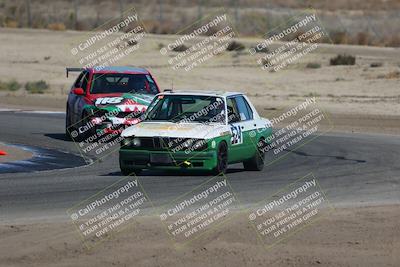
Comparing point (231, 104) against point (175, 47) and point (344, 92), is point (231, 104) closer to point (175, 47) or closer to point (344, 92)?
point (344, 92)

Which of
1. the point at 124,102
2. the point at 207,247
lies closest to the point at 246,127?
the point at 124,102

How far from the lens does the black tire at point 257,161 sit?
59.8ft

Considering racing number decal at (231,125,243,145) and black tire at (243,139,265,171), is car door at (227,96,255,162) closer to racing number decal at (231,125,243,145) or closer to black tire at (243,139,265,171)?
racing number decal at (231,125,243,145)

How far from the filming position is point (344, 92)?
1497 inches

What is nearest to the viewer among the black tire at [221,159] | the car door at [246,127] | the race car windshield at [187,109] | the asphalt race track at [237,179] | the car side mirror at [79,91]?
the asphalt race track at [237,179]

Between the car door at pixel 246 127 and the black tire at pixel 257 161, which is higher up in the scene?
the car door at pixel 246 127

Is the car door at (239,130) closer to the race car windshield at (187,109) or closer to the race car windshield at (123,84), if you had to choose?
the race car windshield at (187,109)

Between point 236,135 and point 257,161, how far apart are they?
1.07 metres

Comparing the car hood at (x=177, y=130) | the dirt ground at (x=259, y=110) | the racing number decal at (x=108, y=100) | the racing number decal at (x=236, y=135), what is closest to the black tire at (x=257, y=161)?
the racing number decal at (x=236, y=135)

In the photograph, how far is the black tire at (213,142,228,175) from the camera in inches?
659

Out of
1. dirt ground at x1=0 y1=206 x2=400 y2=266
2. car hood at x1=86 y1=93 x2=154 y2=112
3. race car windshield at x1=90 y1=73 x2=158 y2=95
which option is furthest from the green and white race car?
race car windshield at x1=90 y1=73 x2=158 y2=95

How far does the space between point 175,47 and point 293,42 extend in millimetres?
5445

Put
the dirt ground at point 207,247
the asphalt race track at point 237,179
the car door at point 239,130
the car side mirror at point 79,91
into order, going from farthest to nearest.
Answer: the car side mirror at point 79,91, the car door at point 239,130, the asphalt race track at point 237,179, the dirt ground at point 207,247

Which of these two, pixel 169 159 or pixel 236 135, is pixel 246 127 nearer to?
pixel 236 135
